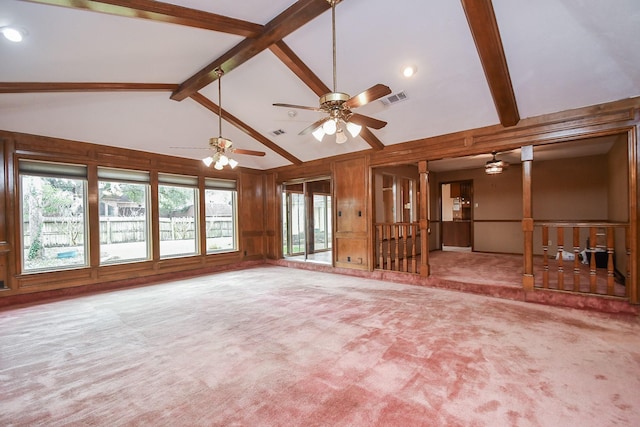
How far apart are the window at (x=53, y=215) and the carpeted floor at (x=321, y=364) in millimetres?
1034

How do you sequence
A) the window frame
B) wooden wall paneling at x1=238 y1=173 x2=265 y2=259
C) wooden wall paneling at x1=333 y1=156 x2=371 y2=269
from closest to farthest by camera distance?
1. the window frame
2. wooden wall paneling at x1=333 y1=156 x2=371 y2=269
3. wooden wall paneling at x1=238 y1=173 x2=265 y2=259

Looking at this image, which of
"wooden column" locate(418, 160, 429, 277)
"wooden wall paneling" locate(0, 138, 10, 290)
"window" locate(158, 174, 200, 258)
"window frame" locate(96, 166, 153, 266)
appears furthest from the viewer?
"window" locate(158, 174, 200, 258)

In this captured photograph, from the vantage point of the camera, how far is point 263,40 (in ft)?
11.3

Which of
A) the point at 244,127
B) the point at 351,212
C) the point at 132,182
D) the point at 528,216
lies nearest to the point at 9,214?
the point at 132,182

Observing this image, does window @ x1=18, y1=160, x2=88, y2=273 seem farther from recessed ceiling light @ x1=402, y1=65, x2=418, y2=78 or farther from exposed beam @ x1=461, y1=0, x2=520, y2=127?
exposed beam @ x1=461, y1=0, x2=520, y2=127

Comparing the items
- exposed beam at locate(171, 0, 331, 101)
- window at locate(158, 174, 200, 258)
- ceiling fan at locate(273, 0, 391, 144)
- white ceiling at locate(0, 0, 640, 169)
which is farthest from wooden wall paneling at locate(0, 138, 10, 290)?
ceiling fan at locate(273, 0, 391, 144)

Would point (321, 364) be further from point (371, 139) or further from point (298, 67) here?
point (371, 139)

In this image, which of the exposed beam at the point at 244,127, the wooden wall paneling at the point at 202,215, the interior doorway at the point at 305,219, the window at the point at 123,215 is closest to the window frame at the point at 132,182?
the window at the point at 123,215

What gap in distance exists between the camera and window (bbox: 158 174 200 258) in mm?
6180

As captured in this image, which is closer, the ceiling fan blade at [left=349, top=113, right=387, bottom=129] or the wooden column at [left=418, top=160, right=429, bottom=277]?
the ceiling fan blade at [left=349, top=113, right=387, bottom=129]

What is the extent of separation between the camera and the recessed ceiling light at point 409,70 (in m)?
3.64

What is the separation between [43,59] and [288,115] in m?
3.19

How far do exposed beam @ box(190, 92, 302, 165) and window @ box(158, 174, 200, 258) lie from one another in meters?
1.81

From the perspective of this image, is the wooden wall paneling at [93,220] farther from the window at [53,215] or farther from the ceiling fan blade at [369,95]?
Result: the ceiling fan blade at [369,95]
